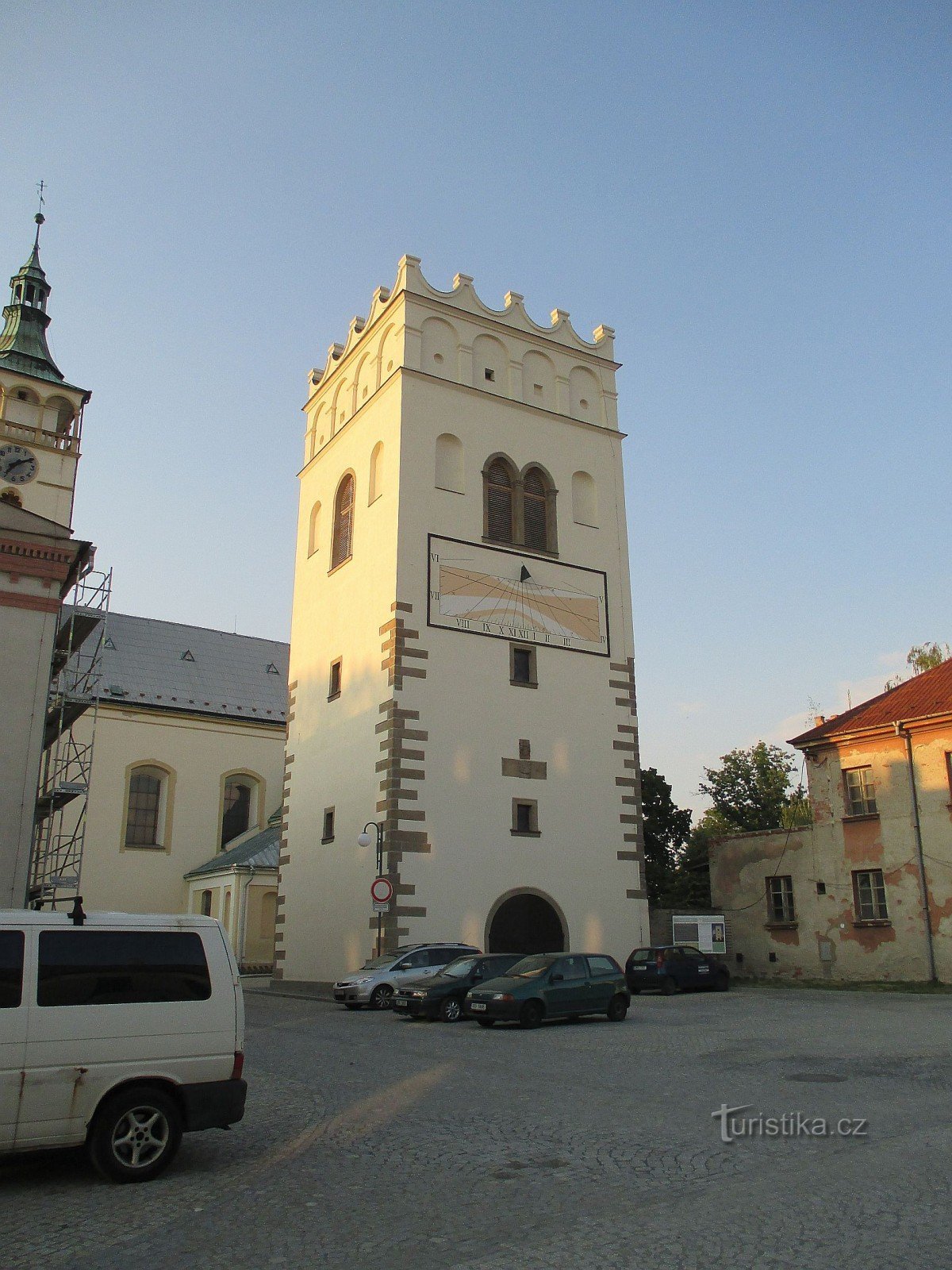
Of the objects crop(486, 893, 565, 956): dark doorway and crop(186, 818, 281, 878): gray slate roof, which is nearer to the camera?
crop(486, 893, 565, 956): dark doorway

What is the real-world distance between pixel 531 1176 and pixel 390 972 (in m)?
16.0

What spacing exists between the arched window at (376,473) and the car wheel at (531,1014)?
16987 mm

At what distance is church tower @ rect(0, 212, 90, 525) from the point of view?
4691 centimetres

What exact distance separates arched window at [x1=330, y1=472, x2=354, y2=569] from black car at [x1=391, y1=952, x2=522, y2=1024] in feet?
48.9

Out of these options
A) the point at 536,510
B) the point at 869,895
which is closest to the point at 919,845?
the point at 869,895

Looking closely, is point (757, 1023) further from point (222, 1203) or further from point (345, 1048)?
point (222, 1203)

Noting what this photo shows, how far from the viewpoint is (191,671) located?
4866 cm

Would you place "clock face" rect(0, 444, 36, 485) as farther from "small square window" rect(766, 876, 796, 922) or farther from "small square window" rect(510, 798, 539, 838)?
"small square window" rect(766, 876, 796, 922)

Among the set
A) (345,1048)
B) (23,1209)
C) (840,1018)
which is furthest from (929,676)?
(23,1209)

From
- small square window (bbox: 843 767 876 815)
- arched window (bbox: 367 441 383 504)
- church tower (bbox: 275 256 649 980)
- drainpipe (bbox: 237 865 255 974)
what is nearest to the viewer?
church tower (bbox: 275 256 649 980)

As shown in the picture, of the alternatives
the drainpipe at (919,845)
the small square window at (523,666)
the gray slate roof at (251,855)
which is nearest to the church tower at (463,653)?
the small square window at (523,666)

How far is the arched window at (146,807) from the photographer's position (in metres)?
43.8

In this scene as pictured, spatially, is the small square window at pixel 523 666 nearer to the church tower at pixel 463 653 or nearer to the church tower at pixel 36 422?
the church tower at pixel 463 653

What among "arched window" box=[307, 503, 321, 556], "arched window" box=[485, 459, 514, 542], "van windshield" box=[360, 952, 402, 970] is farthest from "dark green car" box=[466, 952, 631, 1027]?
"arched window" box=[307, 503, 321, 556]
